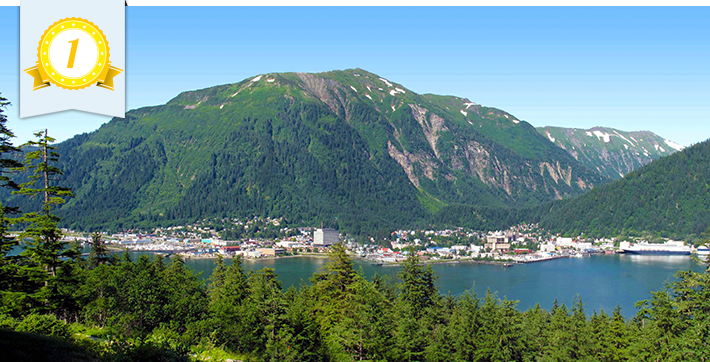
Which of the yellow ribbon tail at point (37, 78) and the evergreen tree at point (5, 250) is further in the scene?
the evergreen tree at point (5, 250)

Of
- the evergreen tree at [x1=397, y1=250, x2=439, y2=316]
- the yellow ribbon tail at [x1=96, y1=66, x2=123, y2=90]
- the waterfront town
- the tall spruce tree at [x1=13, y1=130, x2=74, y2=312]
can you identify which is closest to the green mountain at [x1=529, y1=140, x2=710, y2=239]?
the waterfront town

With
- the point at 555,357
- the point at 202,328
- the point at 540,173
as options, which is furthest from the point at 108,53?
the point at 540,173

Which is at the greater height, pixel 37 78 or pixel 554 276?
pixel 37 78

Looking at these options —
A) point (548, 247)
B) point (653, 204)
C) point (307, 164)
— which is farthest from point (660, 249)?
point (307, 164)

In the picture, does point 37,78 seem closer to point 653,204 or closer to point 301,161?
point 653,204

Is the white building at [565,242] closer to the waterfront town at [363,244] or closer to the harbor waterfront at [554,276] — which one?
the waterfront town at [363,244]

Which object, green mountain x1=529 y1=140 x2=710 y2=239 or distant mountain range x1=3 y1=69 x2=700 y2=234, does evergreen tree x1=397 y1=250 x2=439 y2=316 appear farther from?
green mountain x1=529 y1=140 x2=710 y2=239

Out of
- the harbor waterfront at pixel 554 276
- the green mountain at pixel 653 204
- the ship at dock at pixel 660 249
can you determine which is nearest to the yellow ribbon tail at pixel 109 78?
the harbor waterfront at pixel 554 276
